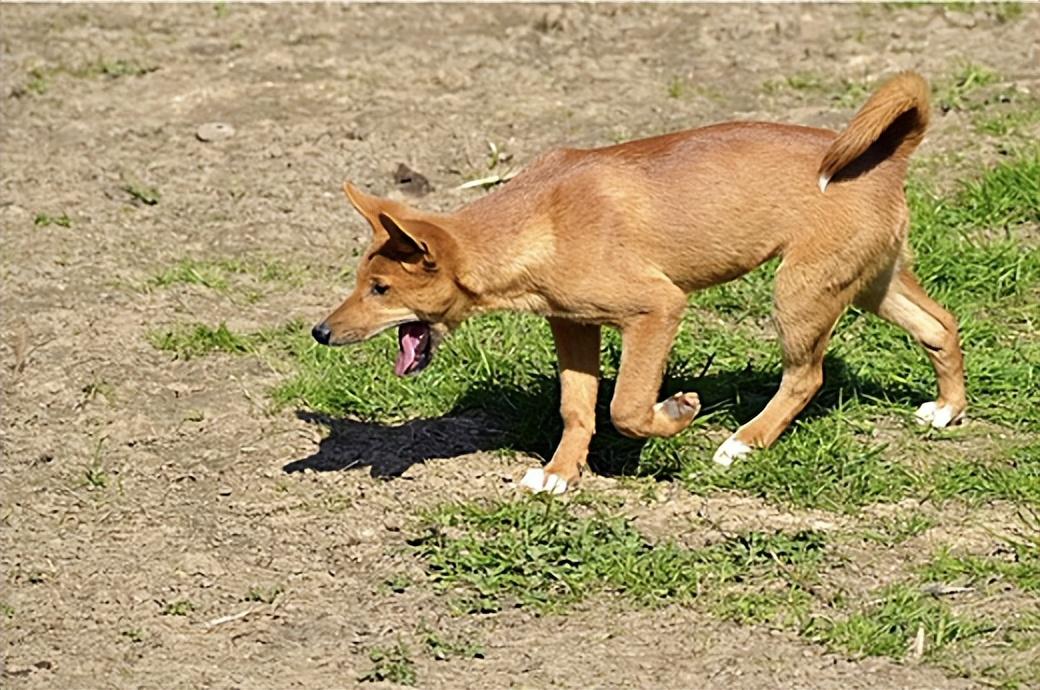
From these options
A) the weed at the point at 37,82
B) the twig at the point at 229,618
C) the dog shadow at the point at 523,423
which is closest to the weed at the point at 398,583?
the twig at the point at 229,618

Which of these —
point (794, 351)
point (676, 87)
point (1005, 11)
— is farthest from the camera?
point (1005, 11)

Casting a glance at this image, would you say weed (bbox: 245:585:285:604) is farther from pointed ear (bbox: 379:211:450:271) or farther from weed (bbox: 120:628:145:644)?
pointed ear (bbox: 379:211:450:271)

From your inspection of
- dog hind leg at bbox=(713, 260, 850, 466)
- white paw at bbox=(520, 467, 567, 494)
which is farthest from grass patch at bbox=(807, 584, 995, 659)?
white paw at bbox=(520, 467, 567, 494)

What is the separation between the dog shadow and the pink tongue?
1.37 ft

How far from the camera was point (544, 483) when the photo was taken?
6.87 meters

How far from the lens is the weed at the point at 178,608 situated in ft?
20.1

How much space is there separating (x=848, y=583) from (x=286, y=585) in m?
1.87

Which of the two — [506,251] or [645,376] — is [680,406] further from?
[506,251]

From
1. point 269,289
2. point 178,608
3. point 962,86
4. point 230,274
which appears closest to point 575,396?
point 178,608

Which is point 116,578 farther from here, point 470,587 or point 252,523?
point 470,587

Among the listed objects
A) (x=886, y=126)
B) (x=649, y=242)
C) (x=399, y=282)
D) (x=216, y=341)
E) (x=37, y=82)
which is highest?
(x=886, y=126)

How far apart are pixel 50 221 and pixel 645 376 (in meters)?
3.75

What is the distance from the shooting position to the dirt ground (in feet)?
19.4

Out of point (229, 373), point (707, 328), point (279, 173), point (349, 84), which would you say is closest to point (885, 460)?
point (707, 328)
